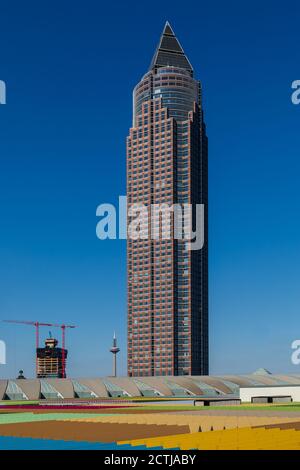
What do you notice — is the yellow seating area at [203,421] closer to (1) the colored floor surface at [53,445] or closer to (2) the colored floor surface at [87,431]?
(2) the colored floor surface at [87,431]

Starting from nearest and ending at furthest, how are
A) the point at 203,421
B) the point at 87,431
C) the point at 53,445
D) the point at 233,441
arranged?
the point at 233,441
the point at 53,445
the point at 87,431
the point at 203,421

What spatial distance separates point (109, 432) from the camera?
70.1 m

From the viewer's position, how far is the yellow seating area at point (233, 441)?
53.5m

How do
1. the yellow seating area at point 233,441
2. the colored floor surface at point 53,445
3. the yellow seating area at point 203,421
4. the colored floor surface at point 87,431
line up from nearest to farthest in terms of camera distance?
the yellow seating area at point 233,441
the colored floor surface at point 53,445
the colored floor surface at point 87,431
the yellow seating area at point 203,421

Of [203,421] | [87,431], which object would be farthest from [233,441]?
[203,421]

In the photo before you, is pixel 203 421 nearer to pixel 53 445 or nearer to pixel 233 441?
pixel 53 445

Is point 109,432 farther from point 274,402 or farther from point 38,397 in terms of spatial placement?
point 38,397

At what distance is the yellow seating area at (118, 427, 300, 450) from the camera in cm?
5353

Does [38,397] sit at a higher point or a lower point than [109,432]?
lower

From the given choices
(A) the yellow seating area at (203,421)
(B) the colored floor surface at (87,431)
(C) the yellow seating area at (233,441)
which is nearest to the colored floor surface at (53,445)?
(C) the yellow seating area at (233,441)

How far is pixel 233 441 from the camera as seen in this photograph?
55.1 metres
